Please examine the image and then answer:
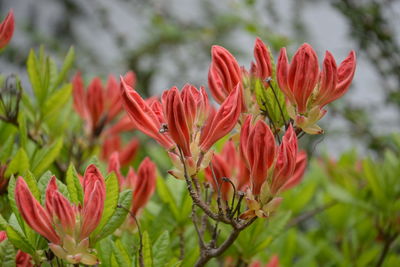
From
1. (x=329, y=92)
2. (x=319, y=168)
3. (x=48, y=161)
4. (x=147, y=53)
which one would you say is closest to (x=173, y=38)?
(x=147, y=53)

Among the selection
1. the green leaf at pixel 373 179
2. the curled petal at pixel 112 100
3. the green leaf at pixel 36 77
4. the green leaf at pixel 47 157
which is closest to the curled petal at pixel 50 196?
the green leaf at pixel 47 157

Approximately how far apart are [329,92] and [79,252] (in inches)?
11.7

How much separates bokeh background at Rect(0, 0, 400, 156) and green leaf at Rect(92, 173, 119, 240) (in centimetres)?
22

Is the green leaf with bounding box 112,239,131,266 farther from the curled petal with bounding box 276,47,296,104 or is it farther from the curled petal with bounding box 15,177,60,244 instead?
the curled petal with bounding box 276,47,296,104

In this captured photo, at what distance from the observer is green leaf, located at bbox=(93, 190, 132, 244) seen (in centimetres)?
55

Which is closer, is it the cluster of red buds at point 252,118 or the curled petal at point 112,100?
the cluster of red buds at point 252,118

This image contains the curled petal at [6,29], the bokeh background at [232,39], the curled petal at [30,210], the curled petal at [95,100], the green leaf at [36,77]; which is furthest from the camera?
the bokeh background at [232,39]

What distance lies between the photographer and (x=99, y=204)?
0.50 meters

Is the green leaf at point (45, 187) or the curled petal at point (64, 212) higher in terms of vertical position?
the green leaf at point (45, 187)

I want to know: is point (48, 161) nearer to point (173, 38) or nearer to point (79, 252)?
point (79, 252)

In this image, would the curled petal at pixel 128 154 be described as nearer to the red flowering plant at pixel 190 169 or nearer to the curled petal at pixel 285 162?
the red flowering plant at pixel 190 169

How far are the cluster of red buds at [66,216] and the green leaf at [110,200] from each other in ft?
0.09

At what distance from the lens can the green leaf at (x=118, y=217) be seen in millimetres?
551

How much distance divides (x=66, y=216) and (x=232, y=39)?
2626mm
